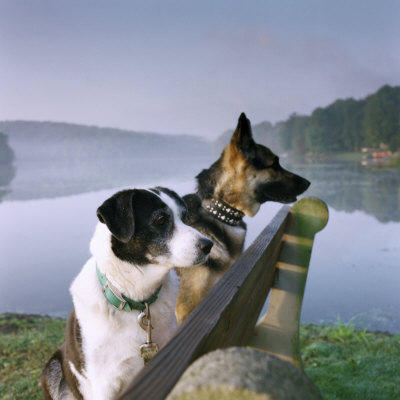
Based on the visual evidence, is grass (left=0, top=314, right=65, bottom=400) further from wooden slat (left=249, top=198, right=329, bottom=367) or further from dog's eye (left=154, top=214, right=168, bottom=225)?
dog's eye (left=154, top=214, right=168, bottom=225)

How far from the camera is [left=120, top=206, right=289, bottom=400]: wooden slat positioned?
2.02 ft

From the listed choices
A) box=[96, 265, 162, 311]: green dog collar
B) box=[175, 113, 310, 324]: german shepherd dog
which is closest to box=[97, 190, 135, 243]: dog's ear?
box=[96, 265, 162, 311]: green dog collar

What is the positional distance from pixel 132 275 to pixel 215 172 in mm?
1489

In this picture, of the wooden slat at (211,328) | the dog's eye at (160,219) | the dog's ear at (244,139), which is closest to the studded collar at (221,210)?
the dog's ear at (244,139)

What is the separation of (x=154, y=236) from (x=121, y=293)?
1.07 ft

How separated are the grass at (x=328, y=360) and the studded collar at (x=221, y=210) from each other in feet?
7.34

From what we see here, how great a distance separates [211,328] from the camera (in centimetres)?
82

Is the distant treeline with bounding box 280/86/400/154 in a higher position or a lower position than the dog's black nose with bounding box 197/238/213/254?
higher

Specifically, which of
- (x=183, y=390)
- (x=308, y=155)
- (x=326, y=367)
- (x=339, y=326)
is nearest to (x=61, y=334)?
(x=326, y=367)

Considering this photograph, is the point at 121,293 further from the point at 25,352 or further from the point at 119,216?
the point at 25,352

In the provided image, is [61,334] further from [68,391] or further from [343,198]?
[343,198]

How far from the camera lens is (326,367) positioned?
433 cm

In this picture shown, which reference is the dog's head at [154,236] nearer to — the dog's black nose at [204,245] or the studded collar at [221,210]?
the dog's black nose at [204,245]

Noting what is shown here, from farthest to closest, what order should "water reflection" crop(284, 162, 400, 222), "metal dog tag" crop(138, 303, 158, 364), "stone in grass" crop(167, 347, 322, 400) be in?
1. "water reflection" crop(284, 162, 400, 222)
2. "metal dog tag" crop(138, 303, 158, 364)
3. "stone in grass" crop(167, 347, 322, 400)
